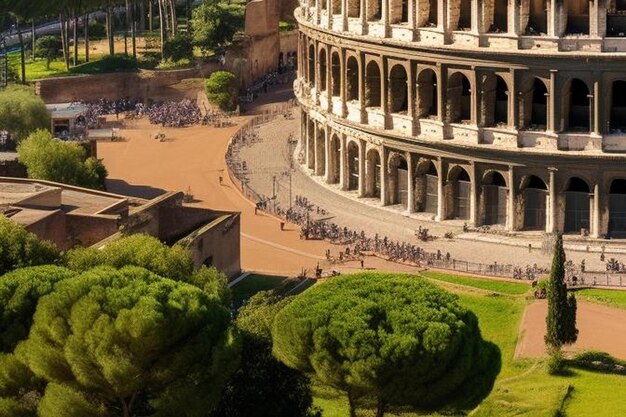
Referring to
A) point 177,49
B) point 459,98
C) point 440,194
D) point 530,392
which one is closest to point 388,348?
point 530,392

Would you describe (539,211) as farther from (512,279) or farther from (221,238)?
(221,238)

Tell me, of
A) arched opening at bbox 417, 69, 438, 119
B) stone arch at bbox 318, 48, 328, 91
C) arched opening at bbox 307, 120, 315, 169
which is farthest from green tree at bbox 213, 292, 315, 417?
arched opening at bbox 307, 120, 315, 169

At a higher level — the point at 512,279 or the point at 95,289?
the point at 95,289

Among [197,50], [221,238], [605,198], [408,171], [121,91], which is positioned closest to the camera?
[221,238]

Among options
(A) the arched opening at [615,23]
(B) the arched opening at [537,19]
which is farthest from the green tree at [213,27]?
(A) the arched opening at [615,23]

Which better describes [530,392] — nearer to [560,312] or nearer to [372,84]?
[560,312]

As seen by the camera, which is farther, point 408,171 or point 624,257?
point 408,171

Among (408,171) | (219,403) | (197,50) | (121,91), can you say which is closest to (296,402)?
(219,403)

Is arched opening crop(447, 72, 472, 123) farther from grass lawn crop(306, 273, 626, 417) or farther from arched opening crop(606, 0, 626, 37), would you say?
grass lawn crop(306, 273, 626, 417)
